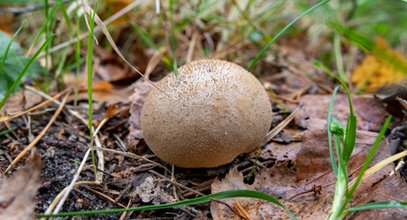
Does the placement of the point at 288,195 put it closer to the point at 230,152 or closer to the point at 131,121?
the point at 230,152

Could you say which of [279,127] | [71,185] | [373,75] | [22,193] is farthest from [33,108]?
[373,75]

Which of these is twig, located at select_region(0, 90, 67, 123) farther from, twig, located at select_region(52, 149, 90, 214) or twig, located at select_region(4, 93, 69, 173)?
twig, located at select_region(52, 149, 90, 214)

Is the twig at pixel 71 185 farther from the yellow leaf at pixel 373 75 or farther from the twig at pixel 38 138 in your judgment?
the yellow leaf at pixel 373 75

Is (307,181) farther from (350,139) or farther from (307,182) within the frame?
(350,139)

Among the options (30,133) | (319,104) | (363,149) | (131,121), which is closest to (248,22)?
(319,104)

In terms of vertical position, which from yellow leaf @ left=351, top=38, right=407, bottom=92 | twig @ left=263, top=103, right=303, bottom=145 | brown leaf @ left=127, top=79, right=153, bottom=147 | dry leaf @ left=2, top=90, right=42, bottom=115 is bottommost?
yellow leaf @ left=351, top=38, right=407, bottom=92

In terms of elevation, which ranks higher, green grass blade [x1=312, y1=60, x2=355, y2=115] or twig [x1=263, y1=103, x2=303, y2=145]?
green grass blade [x1=312, y1=60, x2=355, y2=115]

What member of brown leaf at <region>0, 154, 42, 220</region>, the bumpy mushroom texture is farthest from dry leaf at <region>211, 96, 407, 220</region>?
brown leaf at <region>0, 154, 42, 220</region>
